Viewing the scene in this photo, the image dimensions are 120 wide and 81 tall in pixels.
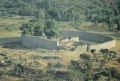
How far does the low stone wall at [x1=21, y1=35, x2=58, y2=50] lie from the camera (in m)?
43.5

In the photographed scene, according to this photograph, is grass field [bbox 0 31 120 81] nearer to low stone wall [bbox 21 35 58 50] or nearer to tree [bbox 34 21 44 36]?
low stone wall [bbox 21 35 58 50]

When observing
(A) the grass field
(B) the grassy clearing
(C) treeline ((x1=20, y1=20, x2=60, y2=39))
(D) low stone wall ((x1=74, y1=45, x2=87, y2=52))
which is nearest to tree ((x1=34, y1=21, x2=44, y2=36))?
(C) treeline ((x1=20, y1=20, x2=60, y2=39))

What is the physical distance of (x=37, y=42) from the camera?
4544 centimetres

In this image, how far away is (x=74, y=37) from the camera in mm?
50312

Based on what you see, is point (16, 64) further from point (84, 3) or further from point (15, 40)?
point (84, 3)

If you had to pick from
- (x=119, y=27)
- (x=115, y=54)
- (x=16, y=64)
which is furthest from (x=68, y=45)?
(x=119, y=27)

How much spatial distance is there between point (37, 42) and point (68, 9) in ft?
131

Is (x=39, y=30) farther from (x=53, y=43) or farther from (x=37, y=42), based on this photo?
(x=53, y=43)

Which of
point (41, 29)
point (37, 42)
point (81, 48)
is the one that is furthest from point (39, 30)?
point (81, 48)

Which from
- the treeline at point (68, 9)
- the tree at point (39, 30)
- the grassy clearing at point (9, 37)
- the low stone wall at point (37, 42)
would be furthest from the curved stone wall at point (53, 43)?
the treeline at point (68, 9)

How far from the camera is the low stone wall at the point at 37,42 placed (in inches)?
1711

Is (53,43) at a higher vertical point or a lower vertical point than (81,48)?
higher

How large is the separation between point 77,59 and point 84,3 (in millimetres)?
61074

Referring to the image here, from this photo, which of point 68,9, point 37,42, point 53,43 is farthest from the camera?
point 68,9
